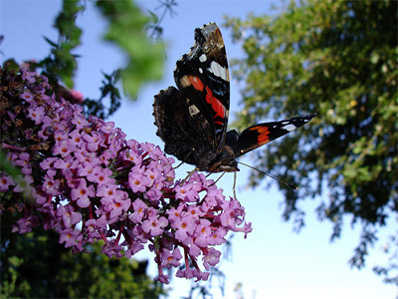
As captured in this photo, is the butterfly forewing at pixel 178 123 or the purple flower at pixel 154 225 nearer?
the purple flower at pixel 154 225

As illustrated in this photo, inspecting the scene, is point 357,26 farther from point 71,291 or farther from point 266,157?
point 71,291

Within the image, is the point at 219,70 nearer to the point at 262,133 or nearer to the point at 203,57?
the point at 203,57

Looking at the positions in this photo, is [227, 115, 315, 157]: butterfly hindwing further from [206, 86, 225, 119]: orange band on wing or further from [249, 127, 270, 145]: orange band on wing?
[206, 86, 225, 119]: orange band on wing

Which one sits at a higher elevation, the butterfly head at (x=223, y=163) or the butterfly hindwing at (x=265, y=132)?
the butterfly hindwing at (x=265, y=132)

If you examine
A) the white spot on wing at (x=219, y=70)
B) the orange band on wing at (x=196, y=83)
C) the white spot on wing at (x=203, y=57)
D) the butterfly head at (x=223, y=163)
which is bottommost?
the butterfly head at (x=223, y=163)

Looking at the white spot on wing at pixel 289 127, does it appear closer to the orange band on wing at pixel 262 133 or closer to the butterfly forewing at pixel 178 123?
the orange band on wing at pixel 262 133


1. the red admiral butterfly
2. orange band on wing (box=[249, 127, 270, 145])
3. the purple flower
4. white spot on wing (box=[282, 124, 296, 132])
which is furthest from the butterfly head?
the purple flower

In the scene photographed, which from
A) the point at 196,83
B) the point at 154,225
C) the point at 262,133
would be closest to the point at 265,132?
the point at 262,133

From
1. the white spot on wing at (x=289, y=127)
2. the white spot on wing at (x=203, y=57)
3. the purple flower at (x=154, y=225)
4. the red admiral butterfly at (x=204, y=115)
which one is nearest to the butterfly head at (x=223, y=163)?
the red admiral butterfly at (x=204, y=115)
